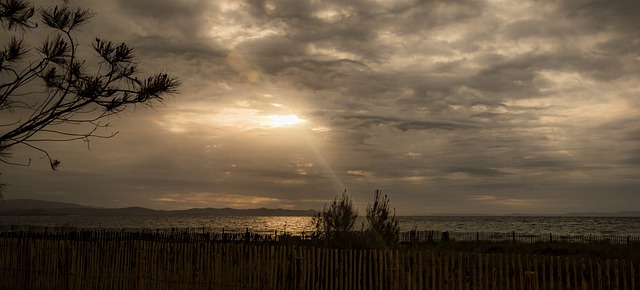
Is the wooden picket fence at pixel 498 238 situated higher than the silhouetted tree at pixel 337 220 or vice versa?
the silhouetted tree at pixel 337 220

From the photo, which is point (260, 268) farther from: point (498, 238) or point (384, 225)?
point (498, 238)

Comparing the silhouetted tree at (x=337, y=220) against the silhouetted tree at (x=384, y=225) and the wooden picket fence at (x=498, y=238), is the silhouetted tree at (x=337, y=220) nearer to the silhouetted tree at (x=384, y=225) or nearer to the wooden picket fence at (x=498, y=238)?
the silhouetted tree at (x=384, y=225)

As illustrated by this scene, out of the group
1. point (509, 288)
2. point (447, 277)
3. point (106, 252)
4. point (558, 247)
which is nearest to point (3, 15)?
point (106, 252)

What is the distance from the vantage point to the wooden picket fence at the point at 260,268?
8.94 m

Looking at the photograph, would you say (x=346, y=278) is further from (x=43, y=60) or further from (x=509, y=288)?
(x=43, y=60)

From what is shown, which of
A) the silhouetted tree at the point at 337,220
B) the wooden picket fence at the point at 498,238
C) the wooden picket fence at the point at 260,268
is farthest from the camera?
the wooden picket fence at the point at 498,238

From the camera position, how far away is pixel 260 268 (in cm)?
1071

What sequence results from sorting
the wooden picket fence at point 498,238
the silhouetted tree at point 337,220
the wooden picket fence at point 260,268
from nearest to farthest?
the wooden picket fence at point 260,268
the silhouetted tree at point 337,220
the wooden picket fence at point 498,238

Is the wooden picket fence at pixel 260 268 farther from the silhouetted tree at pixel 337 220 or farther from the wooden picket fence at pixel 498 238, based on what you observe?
the wooden picket fence at pixel 498 238

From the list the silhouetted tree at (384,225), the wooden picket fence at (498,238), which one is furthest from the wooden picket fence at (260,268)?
the wooden picket fence at (498,238)

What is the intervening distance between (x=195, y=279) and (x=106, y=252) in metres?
2.49

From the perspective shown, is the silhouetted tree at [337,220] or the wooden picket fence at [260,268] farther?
the silhouetted tree at [337,220]

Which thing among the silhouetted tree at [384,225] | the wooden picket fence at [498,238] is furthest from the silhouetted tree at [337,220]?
the wooden picket fence at [498,238]

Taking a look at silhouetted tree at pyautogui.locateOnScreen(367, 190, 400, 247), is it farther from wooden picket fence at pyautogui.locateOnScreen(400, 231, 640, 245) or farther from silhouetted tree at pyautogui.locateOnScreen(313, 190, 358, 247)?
wooden picket fence at pyautogui.locateOnScreen(400, 231, 640, 245)
